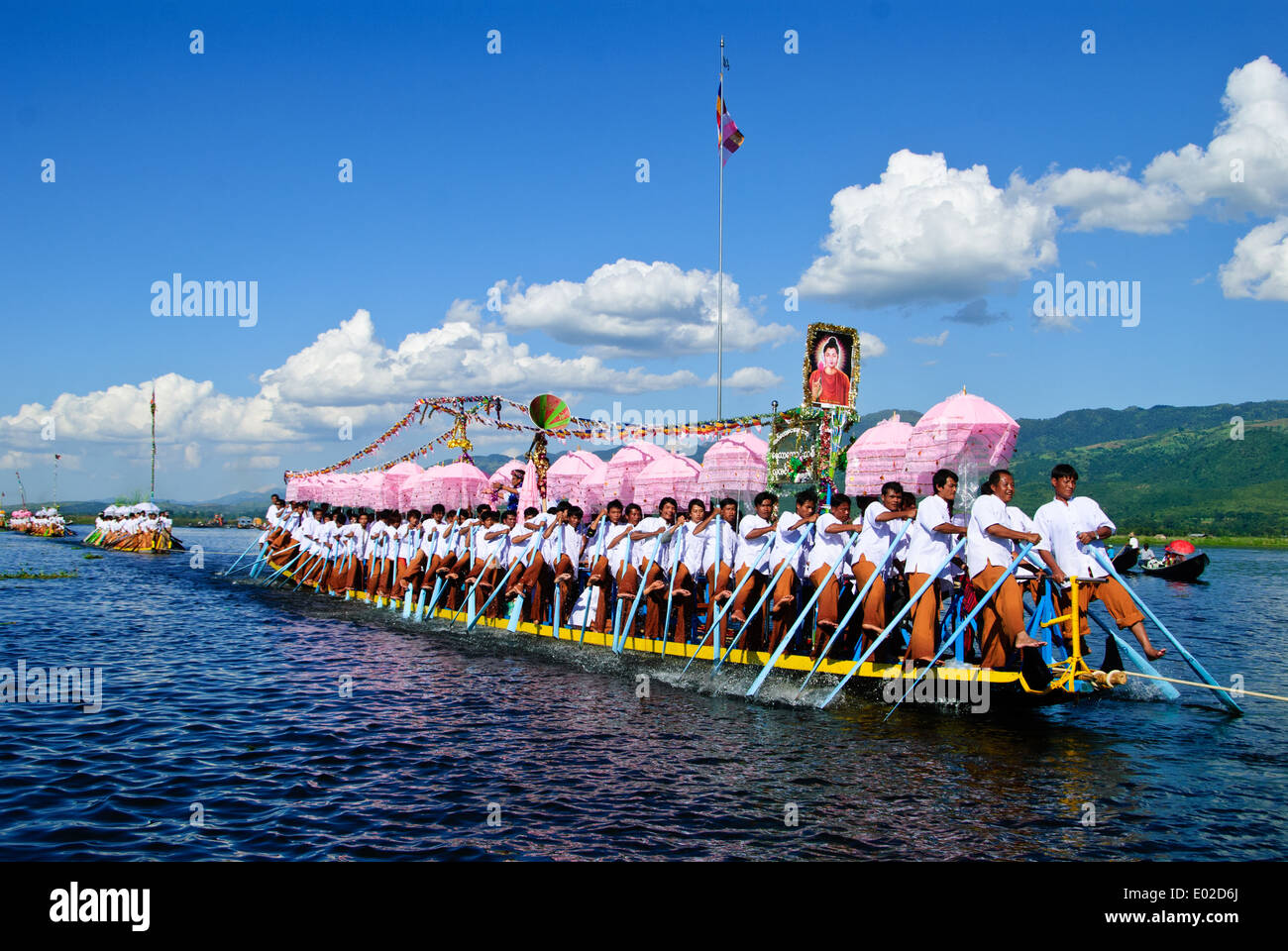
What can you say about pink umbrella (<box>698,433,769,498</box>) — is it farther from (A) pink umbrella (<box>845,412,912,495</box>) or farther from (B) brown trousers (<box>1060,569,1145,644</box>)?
(B) brown trousers (<box>1060,569,1145,644</box>)

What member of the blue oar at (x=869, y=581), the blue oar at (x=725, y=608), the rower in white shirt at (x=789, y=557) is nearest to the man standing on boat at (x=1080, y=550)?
the blue oar at (x=869, y=581)

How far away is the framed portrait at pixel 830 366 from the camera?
24.0m

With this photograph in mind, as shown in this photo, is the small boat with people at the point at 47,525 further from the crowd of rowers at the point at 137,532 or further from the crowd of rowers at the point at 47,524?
the crowd of rowers at the point at 137,532

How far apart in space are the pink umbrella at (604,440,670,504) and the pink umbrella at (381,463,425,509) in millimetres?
12651

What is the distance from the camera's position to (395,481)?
33.5 m

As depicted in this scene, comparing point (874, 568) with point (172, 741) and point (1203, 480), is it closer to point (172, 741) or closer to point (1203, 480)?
point (172, 741)

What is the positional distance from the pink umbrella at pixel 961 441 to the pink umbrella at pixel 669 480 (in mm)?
6384

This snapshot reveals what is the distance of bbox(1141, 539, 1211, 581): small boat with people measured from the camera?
47.7 m

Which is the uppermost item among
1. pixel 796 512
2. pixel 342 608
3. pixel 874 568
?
pixel 796 512

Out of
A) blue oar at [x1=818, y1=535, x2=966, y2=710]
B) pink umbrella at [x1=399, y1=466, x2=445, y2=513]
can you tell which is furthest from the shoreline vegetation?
blue oar at [x1=818, y1=535, x2=966, y2=710]

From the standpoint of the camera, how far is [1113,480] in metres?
185

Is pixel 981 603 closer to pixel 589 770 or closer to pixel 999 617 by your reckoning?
pixel 999 617

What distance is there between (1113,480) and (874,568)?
200m
